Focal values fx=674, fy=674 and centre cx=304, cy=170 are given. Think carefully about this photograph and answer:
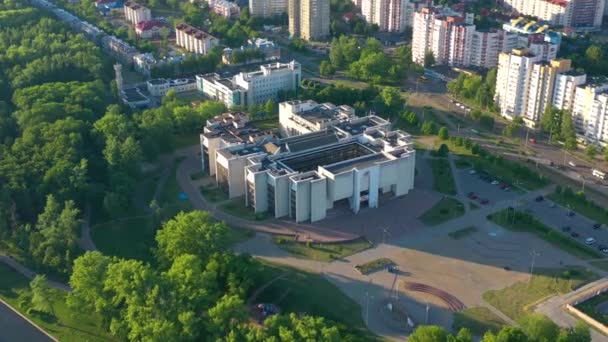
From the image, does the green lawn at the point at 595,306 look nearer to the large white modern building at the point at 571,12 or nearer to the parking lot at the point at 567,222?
the parking lot at the point at 567,222

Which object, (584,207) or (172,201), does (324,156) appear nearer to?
(172,201)

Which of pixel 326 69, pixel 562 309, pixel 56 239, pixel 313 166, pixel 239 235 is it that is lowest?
pixel 562 309

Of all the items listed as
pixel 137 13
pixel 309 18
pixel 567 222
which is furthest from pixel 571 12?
pixel 137 13

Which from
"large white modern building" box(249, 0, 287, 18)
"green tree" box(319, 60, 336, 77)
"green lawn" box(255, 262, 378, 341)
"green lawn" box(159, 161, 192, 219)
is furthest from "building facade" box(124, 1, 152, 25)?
"green lawn" box(255, 262, 378, 341)

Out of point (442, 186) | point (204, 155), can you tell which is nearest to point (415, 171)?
point (442, 186)

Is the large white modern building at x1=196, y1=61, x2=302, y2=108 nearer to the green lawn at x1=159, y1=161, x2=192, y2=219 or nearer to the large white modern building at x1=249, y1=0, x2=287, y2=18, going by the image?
the green lawn at x1=159, y1=161, x2=192, y2=219
